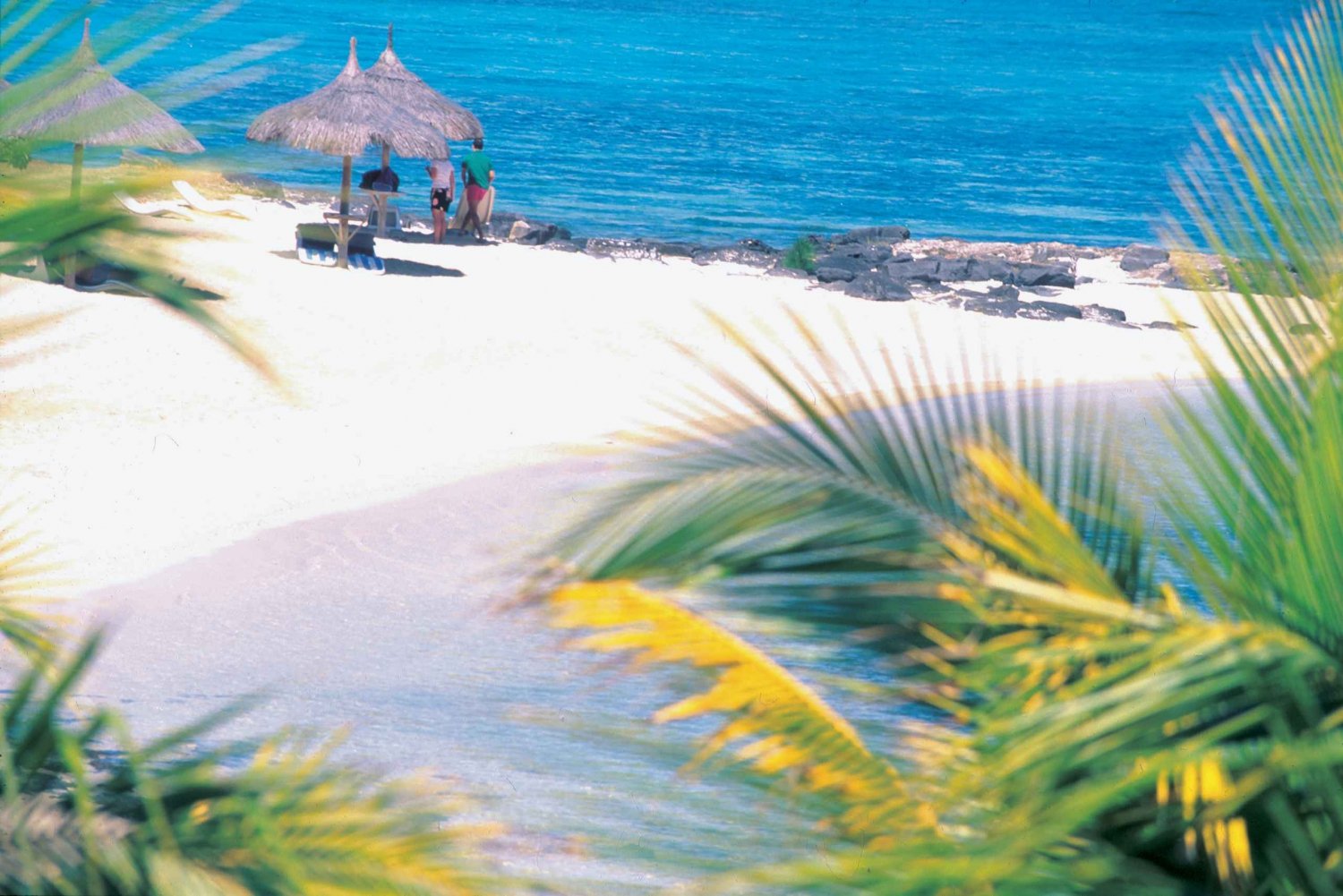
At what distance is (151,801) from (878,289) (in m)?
16.9

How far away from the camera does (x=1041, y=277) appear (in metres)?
21.3

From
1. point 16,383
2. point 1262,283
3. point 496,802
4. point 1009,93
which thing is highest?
point 1009,93

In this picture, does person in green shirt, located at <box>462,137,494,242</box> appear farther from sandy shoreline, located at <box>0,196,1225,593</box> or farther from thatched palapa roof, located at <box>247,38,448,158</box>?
thatched palapa roof, located at <box>247,38,448,158</box>

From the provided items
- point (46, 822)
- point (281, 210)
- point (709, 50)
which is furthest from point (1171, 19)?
point (46, 822)

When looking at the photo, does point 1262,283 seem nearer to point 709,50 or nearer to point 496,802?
point 496,802

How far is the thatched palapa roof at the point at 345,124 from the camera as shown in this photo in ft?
50.2

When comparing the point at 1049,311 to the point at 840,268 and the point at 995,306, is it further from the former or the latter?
the point at 840,268

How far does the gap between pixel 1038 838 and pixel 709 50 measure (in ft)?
285

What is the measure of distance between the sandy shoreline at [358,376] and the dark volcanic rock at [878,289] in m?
0.32

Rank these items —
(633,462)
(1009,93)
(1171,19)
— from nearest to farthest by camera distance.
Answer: (633,462) < (1009,93) < (1171,19)

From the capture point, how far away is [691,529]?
8.66 ft

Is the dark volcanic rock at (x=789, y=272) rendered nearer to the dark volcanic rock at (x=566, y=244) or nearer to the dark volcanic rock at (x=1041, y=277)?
the dark volcanic rock at (x=566, y=244)

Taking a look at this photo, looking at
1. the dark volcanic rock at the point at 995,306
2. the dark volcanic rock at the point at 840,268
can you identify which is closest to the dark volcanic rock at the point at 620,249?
the dark volcanic rock at the point at 840,268

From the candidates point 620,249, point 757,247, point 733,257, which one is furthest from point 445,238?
point 757,247
